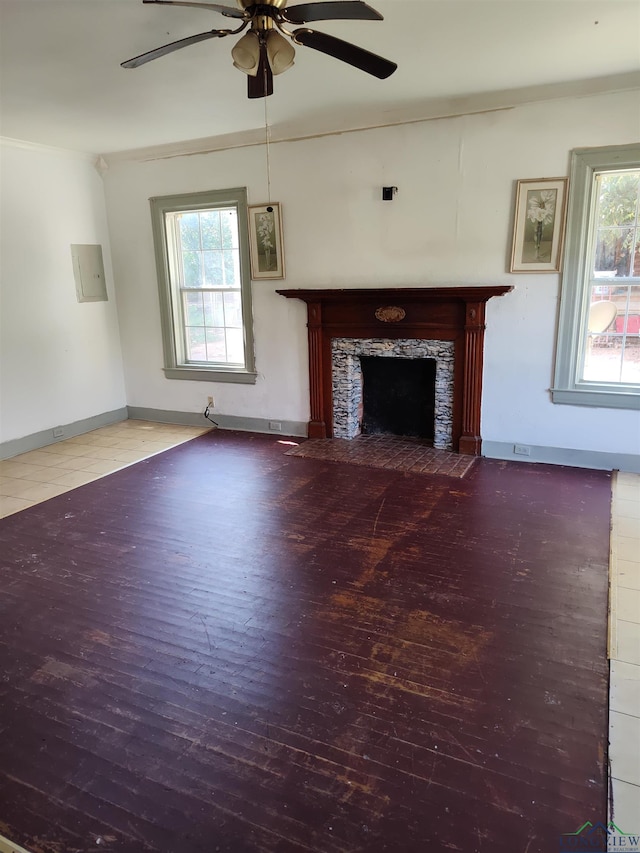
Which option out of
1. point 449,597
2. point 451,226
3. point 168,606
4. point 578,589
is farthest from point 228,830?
point 451,226

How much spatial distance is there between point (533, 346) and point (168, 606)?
338 centimetres

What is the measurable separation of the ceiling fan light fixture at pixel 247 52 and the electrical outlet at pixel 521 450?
11.3 feet

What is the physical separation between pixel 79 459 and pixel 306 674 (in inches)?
142

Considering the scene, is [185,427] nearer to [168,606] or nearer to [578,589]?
[168,606]

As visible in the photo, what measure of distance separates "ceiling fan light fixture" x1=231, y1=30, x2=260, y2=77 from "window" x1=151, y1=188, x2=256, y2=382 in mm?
2838

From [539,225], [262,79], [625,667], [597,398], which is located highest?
[262,79]

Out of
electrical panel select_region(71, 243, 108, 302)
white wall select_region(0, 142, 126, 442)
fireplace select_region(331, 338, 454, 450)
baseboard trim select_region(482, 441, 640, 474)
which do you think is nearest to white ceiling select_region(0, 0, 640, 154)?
white wall select_region(0, 142, 126, 442)

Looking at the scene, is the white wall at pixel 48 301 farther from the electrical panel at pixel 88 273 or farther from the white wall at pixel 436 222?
the white wall at pixel 436 222

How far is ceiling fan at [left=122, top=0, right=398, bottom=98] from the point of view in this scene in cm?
218

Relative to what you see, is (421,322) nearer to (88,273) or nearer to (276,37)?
(276,37)

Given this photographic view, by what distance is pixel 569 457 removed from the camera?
451cm

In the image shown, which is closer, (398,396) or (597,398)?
(597,398)

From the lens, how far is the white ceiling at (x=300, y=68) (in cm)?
280

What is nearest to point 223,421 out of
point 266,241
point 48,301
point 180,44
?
point 266,241
